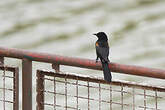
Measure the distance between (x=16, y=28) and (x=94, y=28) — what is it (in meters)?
1.68

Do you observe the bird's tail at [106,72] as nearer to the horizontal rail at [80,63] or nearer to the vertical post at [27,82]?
the horizontal rail at [80,63]

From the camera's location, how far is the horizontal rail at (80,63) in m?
4.91

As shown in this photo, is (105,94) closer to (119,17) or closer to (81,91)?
(81,91)

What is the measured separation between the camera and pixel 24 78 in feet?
17.7

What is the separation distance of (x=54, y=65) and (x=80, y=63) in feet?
0.73

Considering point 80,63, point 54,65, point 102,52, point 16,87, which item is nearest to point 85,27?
point 102,52

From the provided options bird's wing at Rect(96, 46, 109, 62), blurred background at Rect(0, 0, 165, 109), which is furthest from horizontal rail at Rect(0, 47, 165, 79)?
blurred background at Rect(0, 0, 165, 109)

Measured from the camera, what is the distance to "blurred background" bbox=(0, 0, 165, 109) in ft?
50.2

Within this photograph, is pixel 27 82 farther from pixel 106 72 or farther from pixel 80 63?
pixel 106 72

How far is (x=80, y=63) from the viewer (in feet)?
16.9

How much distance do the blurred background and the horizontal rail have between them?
8.51m

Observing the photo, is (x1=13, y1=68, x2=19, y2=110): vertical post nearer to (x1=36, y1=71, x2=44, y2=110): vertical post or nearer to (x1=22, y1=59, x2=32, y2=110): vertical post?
(x1=22, y1=59, x2=32, y2=110): vertical post

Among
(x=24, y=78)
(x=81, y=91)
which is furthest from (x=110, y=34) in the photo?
(x=24, y=78)

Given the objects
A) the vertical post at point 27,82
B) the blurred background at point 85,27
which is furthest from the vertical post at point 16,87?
the blurred background at point 85,27
